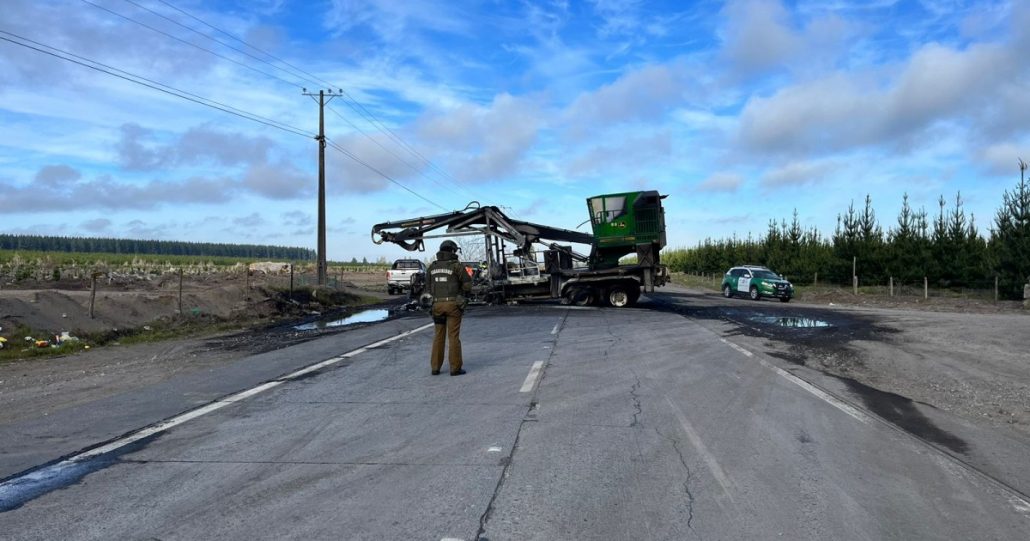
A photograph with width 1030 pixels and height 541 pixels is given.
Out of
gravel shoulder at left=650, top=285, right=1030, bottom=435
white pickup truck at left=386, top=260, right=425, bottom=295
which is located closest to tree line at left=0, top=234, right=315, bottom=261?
white pickup truck at left=386, top=260, right=425, bottom=295

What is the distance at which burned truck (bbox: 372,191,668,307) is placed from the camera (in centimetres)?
2586

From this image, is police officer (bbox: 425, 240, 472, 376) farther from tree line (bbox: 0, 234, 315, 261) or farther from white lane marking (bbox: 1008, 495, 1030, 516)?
tree line (bbox: 0, 234, 315, 261)

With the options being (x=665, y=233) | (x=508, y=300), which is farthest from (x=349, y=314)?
(x=665, y=233)

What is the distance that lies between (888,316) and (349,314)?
60.5 feet


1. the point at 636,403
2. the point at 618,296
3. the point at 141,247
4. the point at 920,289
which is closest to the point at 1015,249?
the point at 920,289

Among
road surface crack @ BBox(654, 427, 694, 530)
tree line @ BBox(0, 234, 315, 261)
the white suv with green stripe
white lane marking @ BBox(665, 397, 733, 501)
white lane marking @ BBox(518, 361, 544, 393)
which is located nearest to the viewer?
road surface crack @ BBox(654, 427, 694, 530)

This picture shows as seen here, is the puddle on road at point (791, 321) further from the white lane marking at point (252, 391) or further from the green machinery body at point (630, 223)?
the white lane marking at point (252, 391)

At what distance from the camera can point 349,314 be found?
88.0ft

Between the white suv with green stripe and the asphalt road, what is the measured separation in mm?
26567

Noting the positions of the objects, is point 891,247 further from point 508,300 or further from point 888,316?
point 508,300

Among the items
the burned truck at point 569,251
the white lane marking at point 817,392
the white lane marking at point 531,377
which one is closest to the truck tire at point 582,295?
the burned truck at point 569,251

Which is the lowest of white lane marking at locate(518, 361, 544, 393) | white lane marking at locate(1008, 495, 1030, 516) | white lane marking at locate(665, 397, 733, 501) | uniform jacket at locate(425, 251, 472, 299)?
white lane marking at locate(1008, 495, 1030, 516)

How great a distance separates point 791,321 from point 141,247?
136 metres

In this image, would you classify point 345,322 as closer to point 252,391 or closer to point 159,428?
point 252,391
